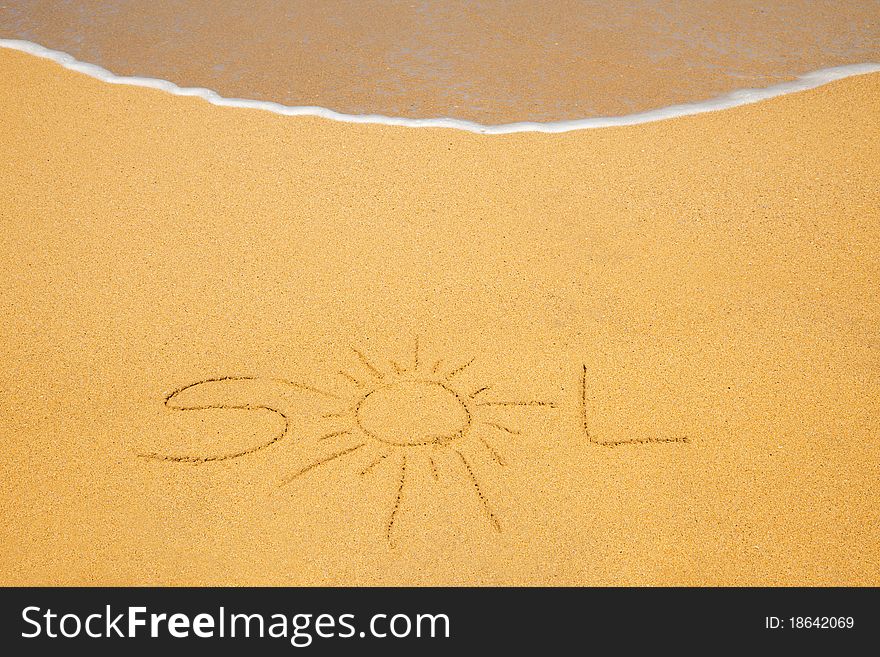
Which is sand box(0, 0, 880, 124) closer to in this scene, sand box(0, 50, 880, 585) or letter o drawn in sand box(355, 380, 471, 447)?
sand box(0, 50, 880, 585)

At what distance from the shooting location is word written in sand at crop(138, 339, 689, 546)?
7.89 feet

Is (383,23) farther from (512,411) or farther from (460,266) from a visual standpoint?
(512,411)

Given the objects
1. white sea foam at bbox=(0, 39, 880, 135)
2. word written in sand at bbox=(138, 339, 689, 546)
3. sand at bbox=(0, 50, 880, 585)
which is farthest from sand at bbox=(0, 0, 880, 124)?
word written in sand at bbox=(138, 339, 689, 546)

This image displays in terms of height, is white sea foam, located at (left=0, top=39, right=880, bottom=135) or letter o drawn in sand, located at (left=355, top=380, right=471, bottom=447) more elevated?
white sea foam, located at (left=0, top=39, right=880, bottom=135)

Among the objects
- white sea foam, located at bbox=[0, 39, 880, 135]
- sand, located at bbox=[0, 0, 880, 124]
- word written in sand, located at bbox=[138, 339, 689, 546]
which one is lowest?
word written in sand, located at bbox=[138, 339, 689, 546]

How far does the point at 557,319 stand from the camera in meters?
2.92

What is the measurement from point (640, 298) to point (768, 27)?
11.5ft

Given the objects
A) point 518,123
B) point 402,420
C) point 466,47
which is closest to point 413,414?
point 402,420

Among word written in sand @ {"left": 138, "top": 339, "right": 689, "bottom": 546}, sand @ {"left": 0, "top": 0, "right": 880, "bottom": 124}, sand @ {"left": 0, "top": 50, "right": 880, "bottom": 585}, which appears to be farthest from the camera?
sand @ {"left": 0, "top": 0, "right": 880, "bottom": 124}

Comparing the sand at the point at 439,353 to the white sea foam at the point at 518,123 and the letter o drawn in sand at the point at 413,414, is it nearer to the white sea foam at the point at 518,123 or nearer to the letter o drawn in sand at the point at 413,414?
the letter o drawn in sand at the point at 413,414

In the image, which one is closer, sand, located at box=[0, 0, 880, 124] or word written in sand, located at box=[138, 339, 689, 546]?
word written in sand, located at box=[138, 339, 689, 546]

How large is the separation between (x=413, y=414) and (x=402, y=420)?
4 cm

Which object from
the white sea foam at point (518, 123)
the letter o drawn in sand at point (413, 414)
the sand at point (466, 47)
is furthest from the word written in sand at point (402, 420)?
the sand at point (466, 47)

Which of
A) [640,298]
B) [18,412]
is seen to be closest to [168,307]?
[18,412]
